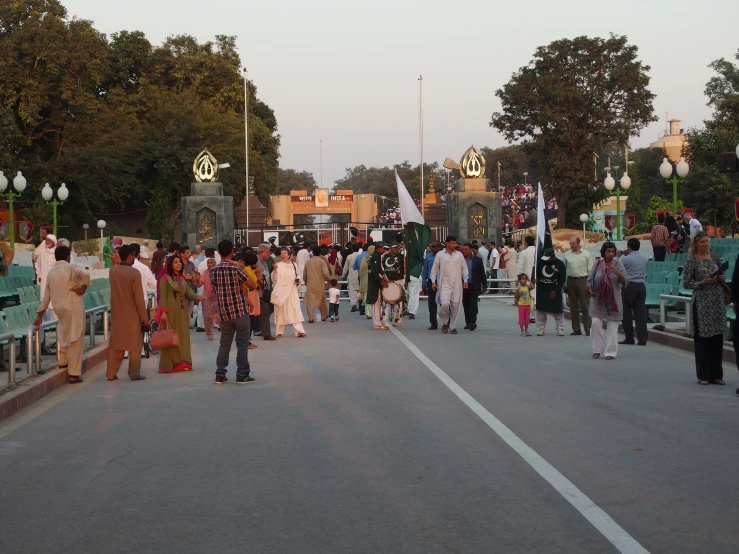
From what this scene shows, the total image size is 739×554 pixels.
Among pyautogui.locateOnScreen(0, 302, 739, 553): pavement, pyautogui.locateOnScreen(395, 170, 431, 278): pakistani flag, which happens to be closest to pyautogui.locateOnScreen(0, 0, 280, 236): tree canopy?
pyautogui.locateOnScreen(395, 170, 431, 278): pakistani flag

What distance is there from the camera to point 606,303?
1462 cm

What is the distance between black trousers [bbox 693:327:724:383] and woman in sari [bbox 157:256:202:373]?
6342 millimetres

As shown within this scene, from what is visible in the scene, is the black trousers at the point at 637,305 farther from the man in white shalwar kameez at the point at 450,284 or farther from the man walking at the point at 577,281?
the man in white shalwar kameez at the point at 450,284

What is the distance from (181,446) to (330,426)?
144cm

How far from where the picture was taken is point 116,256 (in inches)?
540

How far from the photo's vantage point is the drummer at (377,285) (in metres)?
20.7

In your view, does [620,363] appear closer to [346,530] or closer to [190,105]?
[346,530]

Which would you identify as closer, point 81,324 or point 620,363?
point 81,324

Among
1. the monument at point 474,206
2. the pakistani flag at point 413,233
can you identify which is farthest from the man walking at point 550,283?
the monument at point 474,206

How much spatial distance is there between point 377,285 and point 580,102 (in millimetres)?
40189

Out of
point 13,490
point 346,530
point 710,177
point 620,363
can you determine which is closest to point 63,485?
point 13,490

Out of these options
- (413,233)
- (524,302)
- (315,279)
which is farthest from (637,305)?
(315,279)

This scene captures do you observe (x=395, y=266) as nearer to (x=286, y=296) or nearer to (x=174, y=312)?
(x=286, y=296)

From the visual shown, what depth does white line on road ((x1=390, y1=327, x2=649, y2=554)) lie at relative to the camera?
5371mm
